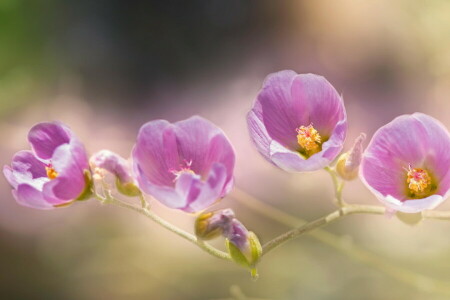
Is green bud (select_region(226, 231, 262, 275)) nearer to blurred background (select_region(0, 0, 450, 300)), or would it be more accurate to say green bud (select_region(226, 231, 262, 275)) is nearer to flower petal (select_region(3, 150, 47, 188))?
flower petal (select_region(3, 150, 47, 188))

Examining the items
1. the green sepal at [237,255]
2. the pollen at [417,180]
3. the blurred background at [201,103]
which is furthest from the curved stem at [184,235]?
the blurred background at [201,103]

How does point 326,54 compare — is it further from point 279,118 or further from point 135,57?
point 279,118

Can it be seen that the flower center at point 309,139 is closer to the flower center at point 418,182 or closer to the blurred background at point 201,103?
the flower center at point 418,182

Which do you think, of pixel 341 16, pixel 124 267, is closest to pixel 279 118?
pixel 124 267

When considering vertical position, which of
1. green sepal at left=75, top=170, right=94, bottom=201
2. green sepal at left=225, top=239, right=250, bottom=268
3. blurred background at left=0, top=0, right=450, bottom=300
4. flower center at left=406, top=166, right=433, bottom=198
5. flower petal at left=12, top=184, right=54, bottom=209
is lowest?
blurred background at left=0, top=0, right=450, bottom=300

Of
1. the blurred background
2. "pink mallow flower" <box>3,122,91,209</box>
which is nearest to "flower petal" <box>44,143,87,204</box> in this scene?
"pink mallow flower" <box>3,122,91,209</box>

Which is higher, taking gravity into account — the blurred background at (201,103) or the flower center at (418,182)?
the flower center at (418,182)
